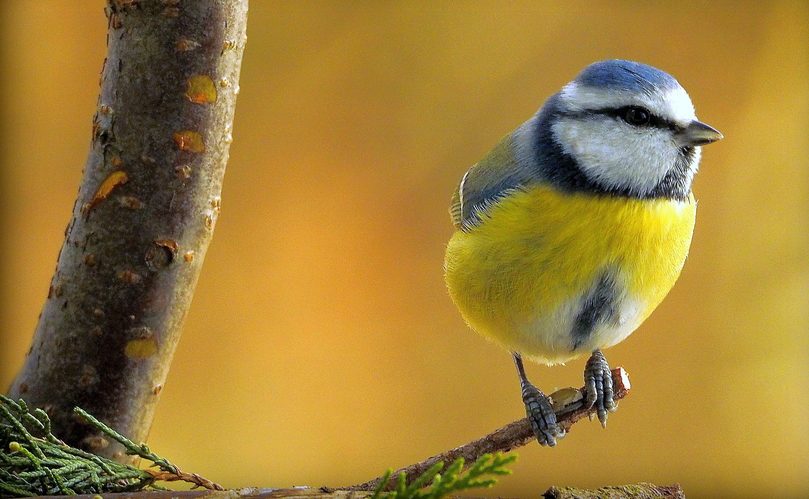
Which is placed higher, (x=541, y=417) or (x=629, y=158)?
(x=629, y=158)

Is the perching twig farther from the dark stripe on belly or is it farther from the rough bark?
the rough bark

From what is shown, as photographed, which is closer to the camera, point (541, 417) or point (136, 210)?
point (136, 210)

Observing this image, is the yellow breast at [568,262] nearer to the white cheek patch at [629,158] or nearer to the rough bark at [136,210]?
the white cheek patch at [629,158]

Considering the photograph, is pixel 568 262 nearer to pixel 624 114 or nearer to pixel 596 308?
pixel 596 308

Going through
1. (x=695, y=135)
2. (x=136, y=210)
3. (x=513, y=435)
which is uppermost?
(x=695, y=135)

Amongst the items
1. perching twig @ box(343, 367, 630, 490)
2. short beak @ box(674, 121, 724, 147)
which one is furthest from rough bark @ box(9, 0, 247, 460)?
short beak @ box(674, 121, 724, 147)

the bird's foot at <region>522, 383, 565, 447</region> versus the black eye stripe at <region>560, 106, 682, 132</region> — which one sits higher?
the black eye stripe at <region>560, 106, 682, 132</region>

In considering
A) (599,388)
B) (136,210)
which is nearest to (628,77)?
(599,388)
